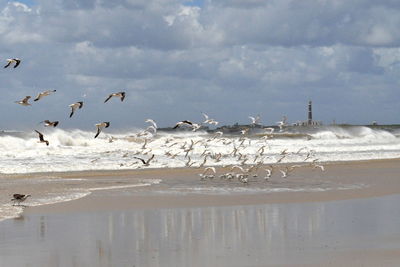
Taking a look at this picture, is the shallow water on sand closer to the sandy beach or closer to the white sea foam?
the sandy beach

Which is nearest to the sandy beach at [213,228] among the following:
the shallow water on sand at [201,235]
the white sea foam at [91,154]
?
the shallow water on sand at [201,235]

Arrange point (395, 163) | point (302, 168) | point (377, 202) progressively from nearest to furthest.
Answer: point (377, 202), point (302, 168), point (395, 163)

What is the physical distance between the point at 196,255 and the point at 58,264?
89.0 inches

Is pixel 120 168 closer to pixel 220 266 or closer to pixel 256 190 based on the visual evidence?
pixel 256 190

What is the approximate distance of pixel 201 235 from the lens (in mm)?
14508

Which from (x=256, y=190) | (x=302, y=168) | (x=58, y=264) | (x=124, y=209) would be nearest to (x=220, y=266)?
(x=58, y=264)

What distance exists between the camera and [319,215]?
57.1 ft

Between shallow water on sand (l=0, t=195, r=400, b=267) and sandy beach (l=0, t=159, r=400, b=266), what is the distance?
0.7 inches

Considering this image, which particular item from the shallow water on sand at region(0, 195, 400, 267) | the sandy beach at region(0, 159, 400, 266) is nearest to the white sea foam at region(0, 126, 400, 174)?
the sandy beach at region(0, 159, 400, 266)

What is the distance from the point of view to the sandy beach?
12234 millimetres

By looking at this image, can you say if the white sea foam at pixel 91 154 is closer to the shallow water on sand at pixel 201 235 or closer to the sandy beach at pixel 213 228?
the sandy beach at pixel 213 228

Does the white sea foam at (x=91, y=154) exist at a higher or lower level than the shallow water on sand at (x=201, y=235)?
higher

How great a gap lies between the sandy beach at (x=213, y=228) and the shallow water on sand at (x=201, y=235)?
0.02m

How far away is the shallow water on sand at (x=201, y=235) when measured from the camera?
40.1 ft
